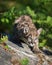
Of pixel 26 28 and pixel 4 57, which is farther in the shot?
pixel 26 28

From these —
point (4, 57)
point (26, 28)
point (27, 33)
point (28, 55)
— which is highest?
point (26, 28)

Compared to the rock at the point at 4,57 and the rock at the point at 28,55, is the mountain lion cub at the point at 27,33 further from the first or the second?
the rock at the point at 4,57

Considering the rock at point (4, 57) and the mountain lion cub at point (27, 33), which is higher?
the mountain lion cub at point (27, 33)

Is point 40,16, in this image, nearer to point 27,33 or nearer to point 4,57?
point 27,33

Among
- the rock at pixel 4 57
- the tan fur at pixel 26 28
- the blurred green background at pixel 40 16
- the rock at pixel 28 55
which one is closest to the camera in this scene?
the rock at pixel 4 57

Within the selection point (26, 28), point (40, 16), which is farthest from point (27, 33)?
point (40, 16)

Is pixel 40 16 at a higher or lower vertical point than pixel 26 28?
higher

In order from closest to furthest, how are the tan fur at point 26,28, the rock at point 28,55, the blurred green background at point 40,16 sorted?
1. the rock at point 28,55
2. the tan fur at point 26,28
3. the blurred green background at point 40,16

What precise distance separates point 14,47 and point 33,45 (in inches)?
29.3

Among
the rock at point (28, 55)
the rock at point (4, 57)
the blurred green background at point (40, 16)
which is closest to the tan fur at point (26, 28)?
the rock at point (28, 55)

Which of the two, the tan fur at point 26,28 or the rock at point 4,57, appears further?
the tan fur at point 26,28

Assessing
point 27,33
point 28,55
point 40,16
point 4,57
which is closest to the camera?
point 4,57

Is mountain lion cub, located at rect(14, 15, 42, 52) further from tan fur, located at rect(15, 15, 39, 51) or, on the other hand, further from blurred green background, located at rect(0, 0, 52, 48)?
blurred green background, located at rect(0, 0, 52, 48)

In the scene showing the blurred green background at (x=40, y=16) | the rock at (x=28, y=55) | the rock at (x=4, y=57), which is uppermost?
the blurred green background at (x=40, y=16)
